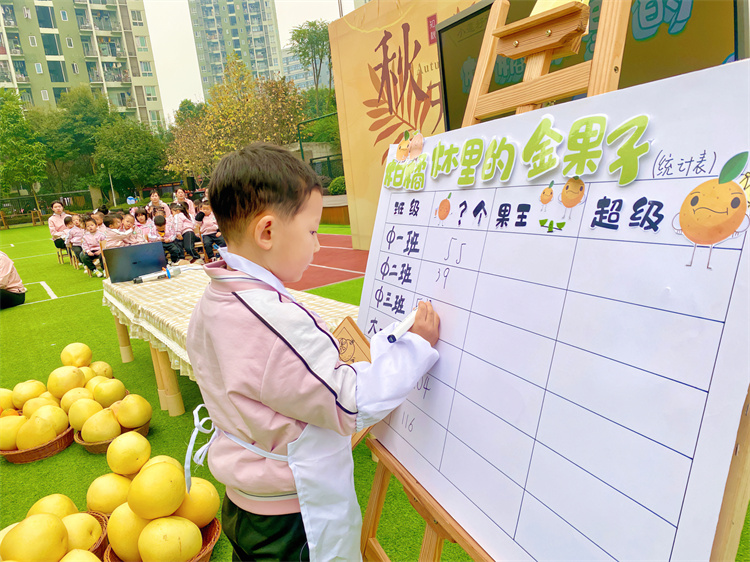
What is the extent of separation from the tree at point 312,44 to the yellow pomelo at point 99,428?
33966mm

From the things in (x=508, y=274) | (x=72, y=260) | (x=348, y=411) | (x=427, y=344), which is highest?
(x=508, y=274)

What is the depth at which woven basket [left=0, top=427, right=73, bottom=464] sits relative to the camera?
266 cm

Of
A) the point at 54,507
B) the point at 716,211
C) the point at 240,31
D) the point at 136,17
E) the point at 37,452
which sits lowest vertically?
the point at 37,452

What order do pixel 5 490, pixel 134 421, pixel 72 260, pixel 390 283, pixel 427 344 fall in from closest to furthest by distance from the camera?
pixel 427 344 < pixel 390 283 < pixel 5 490 < pixel 134 421 < pixel 72 260

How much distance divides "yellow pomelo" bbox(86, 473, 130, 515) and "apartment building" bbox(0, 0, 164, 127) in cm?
4177

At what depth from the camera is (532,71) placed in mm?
1113

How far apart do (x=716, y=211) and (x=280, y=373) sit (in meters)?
0.83

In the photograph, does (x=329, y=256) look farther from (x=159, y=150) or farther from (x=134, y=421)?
(x=159, y=150)

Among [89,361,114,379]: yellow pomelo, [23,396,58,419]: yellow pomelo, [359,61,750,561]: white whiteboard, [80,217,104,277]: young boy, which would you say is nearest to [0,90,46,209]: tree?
[80,217,104,277]: young boy

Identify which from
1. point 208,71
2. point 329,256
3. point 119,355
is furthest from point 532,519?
point 208,71

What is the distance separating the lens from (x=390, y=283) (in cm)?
141

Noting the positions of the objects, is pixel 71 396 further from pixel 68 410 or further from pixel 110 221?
pixel 110 221

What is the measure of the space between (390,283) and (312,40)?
38458mm

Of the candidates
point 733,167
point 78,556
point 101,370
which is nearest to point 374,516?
point 78,556
